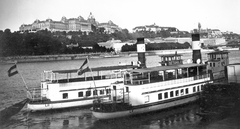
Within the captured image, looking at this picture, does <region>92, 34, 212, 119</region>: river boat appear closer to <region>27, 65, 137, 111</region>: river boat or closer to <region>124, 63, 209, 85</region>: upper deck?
<region>124, 63, 209, 85</region>: upper deck

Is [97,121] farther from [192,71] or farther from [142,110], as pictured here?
[192,71]

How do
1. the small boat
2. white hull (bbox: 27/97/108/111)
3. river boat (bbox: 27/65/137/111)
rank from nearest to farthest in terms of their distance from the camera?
the small boat → white hull (bbox: 27/97/108/111) → river boat (bbox: 27/65/137/111)

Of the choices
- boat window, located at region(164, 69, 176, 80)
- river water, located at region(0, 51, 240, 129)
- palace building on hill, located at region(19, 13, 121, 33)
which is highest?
palace building on hill, located at region(19, 13, 121, 33)

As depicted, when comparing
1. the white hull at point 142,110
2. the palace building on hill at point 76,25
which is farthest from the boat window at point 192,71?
the palace building on hill at point 76,25

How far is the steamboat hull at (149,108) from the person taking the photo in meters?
11.4

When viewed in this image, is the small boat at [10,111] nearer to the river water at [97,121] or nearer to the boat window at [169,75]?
the river water at [97,121]

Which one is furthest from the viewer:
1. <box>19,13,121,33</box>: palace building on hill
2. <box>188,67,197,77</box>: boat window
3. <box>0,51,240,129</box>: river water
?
<box>19,13,121,33</box>: palace building on hill

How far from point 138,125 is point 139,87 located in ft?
5.95

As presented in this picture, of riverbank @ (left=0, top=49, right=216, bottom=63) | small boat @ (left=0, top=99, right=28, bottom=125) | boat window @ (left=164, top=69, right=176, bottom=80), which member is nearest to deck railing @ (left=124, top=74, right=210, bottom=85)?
boat window @ (left=164, top=69, right=176, bottom=80)

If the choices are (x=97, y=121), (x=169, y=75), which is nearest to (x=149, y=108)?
(x=97, y=121)

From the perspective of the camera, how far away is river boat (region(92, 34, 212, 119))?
1168cm

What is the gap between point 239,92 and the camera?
503 inches

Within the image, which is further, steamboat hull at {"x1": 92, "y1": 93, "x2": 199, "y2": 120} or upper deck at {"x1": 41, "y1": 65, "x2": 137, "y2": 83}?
upper deck at {"x1": 41, "y1": 65, "x2": 137, "y2": 83}

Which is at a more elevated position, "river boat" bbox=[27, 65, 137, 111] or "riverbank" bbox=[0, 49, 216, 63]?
"riverbank" bbox=[0, 49, 216, 63]
